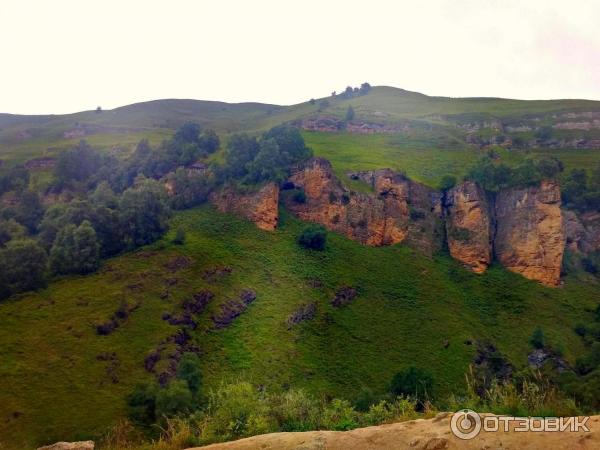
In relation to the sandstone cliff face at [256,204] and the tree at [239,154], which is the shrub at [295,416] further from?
the tree at [239,154]

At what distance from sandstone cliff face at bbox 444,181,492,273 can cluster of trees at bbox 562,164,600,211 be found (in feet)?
55.1

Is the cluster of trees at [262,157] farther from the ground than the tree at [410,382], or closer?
farther from the ground

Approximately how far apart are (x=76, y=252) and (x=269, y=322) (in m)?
28.6

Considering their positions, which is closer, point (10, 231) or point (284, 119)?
point (10, 231)

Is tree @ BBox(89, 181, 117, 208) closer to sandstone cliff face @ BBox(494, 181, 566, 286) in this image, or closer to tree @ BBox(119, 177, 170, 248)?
tree @ BBox(119, 177, 170, 248)

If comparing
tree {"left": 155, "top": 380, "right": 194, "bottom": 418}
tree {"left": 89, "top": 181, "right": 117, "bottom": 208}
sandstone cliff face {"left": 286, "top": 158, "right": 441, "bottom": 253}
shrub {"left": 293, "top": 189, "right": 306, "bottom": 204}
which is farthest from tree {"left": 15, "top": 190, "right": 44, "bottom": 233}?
tree {"left": 155, "top": 380, "right": 194, "bottom": 418}

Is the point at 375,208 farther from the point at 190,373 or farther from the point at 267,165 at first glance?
the point at 190,373

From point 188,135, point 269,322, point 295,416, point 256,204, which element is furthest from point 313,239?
point 295,416

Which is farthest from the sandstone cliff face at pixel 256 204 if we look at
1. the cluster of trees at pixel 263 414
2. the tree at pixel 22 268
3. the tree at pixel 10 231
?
the cluster of trees at pixel 263 414

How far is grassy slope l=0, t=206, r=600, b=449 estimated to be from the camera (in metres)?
49.7

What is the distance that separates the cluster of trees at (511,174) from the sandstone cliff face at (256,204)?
37492 mm

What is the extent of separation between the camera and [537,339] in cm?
6556

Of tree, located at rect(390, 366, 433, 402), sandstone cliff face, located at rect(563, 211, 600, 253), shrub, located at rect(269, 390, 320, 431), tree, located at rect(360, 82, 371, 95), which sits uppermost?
tree, located at rect(360, 82, 371, 95)

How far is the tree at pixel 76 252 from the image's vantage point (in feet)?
224
